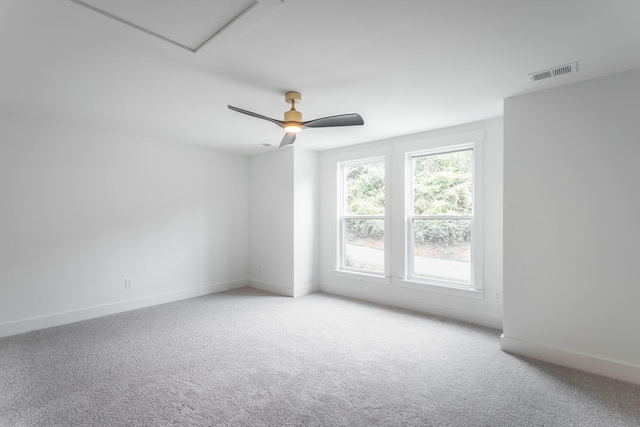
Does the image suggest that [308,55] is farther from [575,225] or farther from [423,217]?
[423,217]

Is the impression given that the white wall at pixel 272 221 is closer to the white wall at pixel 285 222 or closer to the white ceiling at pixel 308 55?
the white wall at pixel 285 222

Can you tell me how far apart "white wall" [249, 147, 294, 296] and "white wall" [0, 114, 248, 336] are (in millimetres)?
385

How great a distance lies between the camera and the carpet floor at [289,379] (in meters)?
2.08

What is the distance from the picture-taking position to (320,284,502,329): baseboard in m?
3.79

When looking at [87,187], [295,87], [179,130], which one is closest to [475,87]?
[295,87]

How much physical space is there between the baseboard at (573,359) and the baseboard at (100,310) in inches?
167

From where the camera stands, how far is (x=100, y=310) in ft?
13.4

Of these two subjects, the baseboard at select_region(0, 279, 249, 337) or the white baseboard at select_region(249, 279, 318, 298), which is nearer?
the baseboard at select_region(0, 279, 249, 337)

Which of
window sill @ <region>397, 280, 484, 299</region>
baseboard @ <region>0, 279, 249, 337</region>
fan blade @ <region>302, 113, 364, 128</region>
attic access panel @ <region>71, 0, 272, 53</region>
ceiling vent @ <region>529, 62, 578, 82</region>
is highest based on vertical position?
attic access panel @ <region>71, 0, 272, 53</region>

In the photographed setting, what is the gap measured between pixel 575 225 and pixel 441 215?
1607mm

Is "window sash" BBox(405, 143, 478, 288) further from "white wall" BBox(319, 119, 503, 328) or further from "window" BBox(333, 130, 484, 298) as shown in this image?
"white wall" BBox(319, 119, 503, 328)

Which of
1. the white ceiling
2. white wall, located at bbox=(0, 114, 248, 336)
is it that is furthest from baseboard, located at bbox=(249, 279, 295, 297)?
the white ceiling

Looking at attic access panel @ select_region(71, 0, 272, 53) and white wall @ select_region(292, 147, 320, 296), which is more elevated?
attic access panel @ select_region(71, 0, 272, 53)

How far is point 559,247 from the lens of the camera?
2807mm
